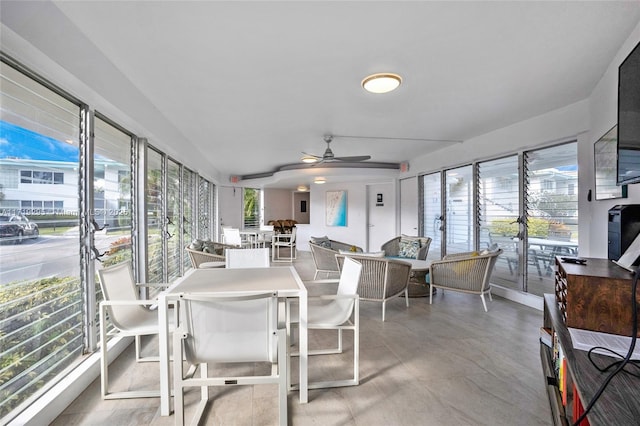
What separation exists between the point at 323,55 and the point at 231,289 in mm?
1879

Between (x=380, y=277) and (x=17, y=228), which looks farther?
(x=380, y=277)

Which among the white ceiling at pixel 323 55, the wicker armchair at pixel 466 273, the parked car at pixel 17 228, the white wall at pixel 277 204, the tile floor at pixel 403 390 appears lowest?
the tile floor at pixel 403 390

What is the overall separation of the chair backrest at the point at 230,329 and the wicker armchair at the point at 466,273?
2975mm

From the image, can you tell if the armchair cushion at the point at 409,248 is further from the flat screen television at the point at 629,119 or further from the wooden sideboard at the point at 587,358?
the flat screen television at the point at 629,119

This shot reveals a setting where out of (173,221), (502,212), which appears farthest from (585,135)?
(173,221)

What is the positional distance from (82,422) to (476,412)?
2335 mm

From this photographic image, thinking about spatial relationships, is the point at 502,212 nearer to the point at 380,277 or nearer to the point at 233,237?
the point at 380,277

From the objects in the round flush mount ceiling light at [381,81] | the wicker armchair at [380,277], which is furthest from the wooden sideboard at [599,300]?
the wicker armchair at [380,277]

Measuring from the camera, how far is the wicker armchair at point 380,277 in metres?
3.43

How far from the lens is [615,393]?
36.2 inches

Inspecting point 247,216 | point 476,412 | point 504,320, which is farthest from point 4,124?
point 247,216

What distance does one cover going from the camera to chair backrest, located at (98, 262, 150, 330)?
2016 mm

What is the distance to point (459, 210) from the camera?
17.7ft

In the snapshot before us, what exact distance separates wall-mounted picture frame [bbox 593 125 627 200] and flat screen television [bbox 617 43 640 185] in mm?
778
